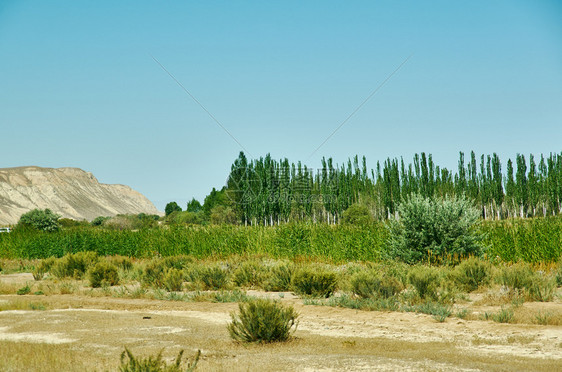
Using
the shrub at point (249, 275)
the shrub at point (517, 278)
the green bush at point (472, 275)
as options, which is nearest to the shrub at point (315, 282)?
the shrub at point (249, 275)

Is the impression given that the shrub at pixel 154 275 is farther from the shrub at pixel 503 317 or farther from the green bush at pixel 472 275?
the shrub at pixel 503 317

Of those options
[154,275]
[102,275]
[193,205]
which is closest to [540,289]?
[154,275]

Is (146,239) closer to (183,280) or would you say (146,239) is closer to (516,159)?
(183,280)

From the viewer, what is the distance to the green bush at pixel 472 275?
575 inches

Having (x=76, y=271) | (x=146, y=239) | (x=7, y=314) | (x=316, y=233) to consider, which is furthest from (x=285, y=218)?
(x=7, y=314)

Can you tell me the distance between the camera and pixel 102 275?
19.8m

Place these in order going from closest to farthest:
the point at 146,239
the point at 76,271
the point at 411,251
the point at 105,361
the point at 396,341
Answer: the point at 105,361 → the point at 396,341 → the point at 411,251 → the point at 76,271 → the point at 146,239

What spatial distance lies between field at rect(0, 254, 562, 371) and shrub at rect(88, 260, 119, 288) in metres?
1.60

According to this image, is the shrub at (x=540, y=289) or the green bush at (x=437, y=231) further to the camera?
the green bush at (x=437, y=231)

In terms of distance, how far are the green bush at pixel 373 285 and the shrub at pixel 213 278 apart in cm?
554

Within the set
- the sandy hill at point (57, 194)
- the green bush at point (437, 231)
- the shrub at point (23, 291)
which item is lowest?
the shrub at point (23, 291)

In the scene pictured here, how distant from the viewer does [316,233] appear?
25.7m

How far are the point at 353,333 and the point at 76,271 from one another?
15838 mm

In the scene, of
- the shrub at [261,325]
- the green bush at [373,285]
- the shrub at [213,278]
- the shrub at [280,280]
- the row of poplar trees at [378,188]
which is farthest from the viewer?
the row of poplar trees at [378,188]
